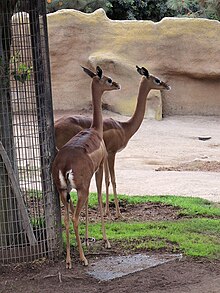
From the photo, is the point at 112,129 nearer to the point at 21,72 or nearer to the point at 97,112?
the point at 97,112

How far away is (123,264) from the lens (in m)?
5.20

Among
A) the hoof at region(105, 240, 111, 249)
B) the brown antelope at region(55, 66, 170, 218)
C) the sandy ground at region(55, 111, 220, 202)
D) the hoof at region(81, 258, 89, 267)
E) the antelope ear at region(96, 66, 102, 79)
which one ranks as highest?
the antelope ear at region(96, 66, 102, 79)

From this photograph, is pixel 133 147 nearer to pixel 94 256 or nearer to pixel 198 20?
pixel 198 20

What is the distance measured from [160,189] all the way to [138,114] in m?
1.47

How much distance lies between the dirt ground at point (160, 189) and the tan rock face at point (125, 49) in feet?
3.39

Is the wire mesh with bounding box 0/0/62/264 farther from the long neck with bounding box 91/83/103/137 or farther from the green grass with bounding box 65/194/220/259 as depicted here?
the long neck with bounding box 91/83/103/137

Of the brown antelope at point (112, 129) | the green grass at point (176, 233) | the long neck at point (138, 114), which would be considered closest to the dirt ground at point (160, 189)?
the green grass at point (176, 233)

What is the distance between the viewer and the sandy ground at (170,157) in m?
8.91

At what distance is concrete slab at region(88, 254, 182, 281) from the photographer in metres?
5.01

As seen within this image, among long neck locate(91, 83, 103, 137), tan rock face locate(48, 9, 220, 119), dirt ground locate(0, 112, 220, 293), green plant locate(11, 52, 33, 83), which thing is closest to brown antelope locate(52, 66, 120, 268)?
dirt ground locate(0, 112, 220, 293)

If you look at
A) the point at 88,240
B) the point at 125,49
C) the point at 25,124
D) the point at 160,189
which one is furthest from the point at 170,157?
the point at 25,124

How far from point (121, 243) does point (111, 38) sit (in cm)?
1058

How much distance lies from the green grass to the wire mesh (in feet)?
1.75

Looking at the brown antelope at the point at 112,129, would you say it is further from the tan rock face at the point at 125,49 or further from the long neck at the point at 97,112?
the tan rock face at the point at 125,49
